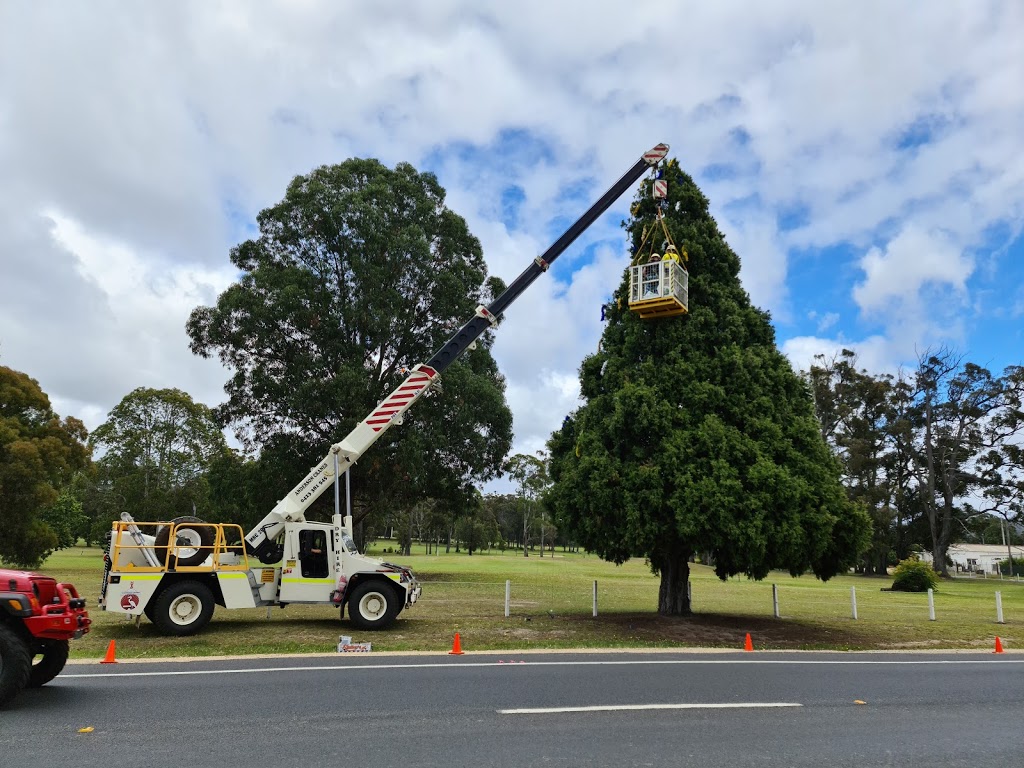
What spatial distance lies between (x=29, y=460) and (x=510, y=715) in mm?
30384

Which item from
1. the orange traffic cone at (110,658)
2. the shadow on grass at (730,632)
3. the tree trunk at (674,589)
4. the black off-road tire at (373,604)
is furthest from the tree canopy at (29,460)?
the tree trunk at (674,589)

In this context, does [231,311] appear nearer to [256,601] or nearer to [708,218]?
[256,601]

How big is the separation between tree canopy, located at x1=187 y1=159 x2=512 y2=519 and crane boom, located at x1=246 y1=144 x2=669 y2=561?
36.3 ft

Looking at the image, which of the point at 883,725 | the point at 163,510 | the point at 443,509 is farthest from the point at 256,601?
the point at 163,510

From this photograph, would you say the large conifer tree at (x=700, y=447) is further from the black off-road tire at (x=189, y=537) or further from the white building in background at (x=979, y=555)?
the white building in background at (x=979, y=555)

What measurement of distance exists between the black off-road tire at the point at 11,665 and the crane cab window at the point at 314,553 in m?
7.73

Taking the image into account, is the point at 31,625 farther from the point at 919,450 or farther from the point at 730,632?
the point at 919,450

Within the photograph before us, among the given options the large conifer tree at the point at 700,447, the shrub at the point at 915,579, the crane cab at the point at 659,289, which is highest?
the crane cab at the point at 659,289

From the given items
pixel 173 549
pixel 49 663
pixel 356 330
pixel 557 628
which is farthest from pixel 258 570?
pixel 356 330

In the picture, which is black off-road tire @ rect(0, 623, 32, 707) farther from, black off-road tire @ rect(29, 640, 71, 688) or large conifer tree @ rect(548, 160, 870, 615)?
large conifer tree @ rect(548, 160, 870, 615)

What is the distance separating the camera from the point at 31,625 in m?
7.19

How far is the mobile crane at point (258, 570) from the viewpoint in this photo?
1361 cm

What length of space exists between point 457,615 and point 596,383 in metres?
6.81

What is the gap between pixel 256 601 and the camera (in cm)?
1434
